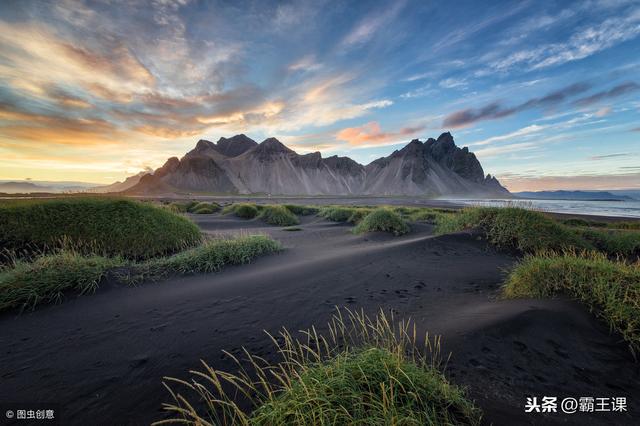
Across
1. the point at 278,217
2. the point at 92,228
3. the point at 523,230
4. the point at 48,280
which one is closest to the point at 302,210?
the point at 278,217

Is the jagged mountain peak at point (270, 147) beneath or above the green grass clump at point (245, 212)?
above

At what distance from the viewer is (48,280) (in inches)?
179

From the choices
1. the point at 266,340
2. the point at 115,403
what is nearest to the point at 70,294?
the point at 115,403

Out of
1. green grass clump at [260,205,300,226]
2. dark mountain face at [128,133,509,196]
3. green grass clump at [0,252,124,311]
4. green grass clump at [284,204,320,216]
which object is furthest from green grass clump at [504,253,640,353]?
dark mountain face at [128,133,509,196]

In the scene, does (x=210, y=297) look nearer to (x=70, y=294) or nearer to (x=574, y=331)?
(x=70, y=294)

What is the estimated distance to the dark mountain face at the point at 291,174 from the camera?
139875 mm

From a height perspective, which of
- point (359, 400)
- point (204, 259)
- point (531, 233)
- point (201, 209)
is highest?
point (531, 233)

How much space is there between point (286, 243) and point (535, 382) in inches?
354

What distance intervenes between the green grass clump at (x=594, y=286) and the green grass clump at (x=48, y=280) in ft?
24.9

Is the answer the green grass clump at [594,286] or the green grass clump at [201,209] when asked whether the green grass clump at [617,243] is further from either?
the green grass clump at [201,209]

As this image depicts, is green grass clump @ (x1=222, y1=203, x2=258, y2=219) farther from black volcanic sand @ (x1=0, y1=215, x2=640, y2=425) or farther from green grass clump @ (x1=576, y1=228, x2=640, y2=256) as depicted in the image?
green grass clump @ (x1=576, y1=228, x2=640, y2=256)

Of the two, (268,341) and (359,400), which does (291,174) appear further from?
(359,400)

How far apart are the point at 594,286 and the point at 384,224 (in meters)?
8.23

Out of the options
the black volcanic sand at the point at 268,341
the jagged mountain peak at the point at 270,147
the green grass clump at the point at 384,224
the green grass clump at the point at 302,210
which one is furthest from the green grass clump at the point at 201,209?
the jagged mountain peak at the point at 270,147
